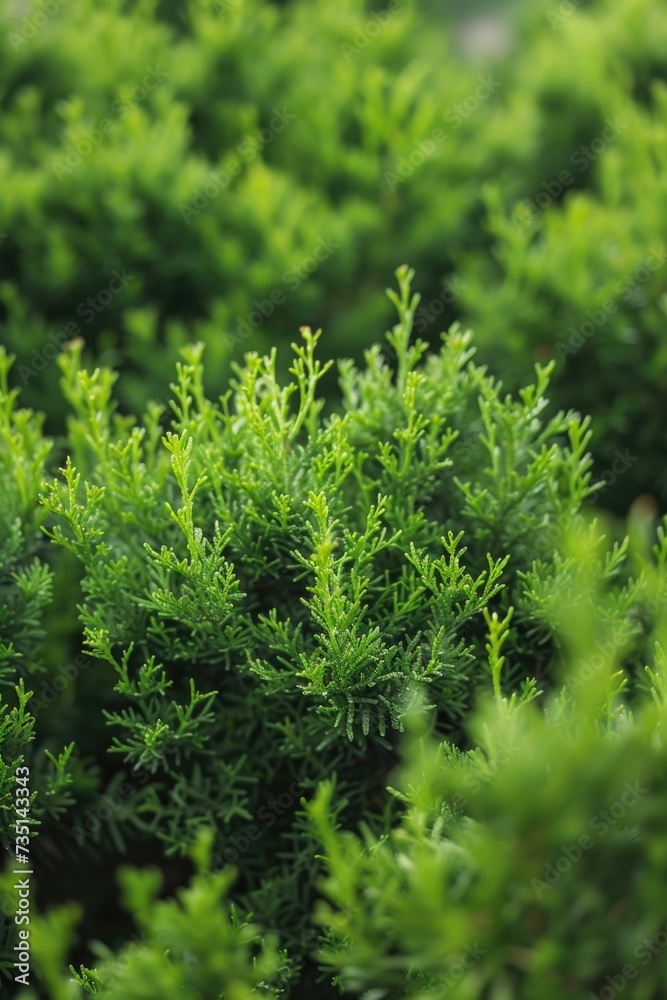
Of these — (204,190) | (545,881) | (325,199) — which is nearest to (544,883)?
(545,881)

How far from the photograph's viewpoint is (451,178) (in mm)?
4863

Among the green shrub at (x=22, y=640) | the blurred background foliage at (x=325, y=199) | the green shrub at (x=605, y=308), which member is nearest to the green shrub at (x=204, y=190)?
the blurred background foliage at (x=325, y=199)

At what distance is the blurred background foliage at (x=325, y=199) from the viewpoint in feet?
13.0

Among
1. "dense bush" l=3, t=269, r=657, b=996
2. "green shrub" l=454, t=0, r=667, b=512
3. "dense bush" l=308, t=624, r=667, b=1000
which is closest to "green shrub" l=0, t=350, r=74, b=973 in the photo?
"dense bush" l=3, t=269, r=657, b=996

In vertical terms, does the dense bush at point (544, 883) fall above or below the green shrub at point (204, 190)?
below

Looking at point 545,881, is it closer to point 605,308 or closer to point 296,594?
point 296,594

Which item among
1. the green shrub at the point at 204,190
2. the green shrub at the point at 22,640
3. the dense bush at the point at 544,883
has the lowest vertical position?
the green shrub at the point at 22,640

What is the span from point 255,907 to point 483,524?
1.33 meters

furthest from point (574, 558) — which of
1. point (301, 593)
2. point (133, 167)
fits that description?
point (133, 167)

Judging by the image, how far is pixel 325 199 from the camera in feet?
15.3

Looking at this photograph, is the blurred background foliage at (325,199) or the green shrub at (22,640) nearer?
the green shrub at (22,640)

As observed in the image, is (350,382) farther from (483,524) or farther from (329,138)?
(329,138)

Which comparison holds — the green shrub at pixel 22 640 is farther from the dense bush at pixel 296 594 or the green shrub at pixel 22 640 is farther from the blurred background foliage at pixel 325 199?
the blurred background foliage at pixel 325 199

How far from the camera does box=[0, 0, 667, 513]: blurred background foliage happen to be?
13.0 feet
